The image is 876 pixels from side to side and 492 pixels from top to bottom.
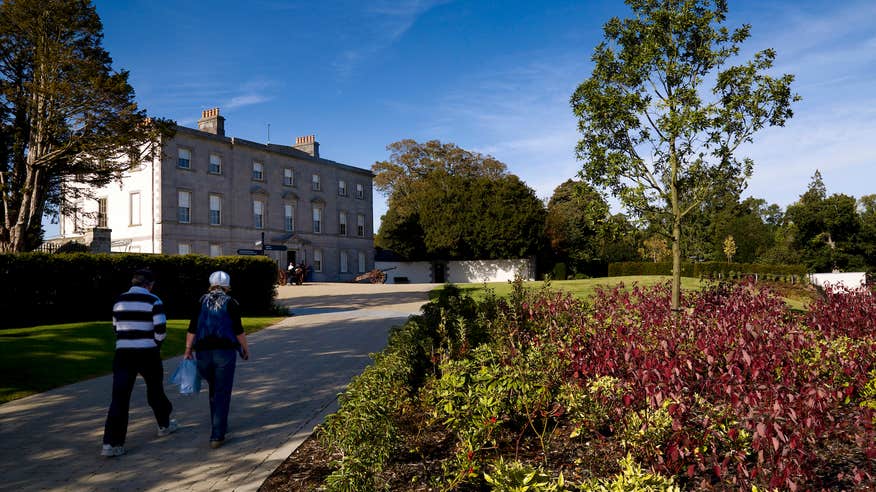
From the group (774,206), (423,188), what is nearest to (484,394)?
(423,188)

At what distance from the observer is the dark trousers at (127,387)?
551 cm

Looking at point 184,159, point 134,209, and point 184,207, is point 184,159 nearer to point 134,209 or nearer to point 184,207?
point 184,207

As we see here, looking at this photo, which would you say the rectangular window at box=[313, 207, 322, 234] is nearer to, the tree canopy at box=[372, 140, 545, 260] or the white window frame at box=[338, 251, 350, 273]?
the white window frame at box=[338, 251, 350, 273]

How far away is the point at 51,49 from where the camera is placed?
1977cm

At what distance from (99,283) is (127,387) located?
13.9 m

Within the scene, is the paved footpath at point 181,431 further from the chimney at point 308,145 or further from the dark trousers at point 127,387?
the chimney at point 308,145

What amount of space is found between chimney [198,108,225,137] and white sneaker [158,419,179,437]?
124ft

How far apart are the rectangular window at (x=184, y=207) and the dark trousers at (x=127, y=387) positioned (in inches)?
1353

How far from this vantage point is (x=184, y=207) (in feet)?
123

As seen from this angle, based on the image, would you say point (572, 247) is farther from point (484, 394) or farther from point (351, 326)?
point (484, 394)

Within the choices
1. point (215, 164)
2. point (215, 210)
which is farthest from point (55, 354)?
point (215, 164)

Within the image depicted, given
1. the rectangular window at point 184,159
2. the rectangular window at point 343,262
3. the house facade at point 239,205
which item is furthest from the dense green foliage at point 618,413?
the rectangular window at point 343,262

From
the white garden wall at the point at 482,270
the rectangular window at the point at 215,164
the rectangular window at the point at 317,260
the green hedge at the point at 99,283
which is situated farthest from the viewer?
the white garden wall at the point at 482,270

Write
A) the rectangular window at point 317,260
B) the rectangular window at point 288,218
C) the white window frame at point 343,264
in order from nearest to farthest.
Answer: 1. the rectangular window at point 288,218
2. the rectangular window at point 317,260
3. the white window frame at point 343,264
